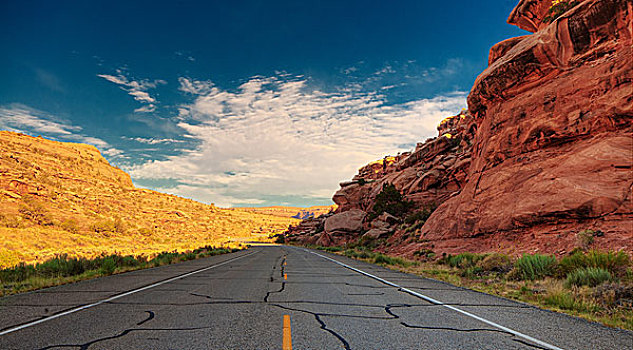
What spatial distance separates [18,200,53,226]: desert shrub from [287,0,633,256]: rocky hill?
3473 centimetres

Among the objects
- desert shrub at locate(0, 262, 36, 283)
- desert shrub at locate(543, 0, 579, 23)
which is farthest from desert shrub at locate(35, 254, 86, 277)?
desert shrub at locate(543, 0, 579, 23)

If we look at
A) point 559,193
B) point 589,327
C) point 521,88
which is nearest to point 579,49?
point 521,88

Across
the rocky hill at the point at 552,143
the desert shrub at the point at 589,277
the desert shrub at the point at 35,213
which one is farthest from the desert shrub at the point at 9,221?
the desert shrub at the point at 589,277

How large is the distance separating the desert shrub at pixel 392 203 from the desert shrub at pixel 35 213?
1444 inches

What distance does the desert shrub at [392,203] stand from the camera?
126ft

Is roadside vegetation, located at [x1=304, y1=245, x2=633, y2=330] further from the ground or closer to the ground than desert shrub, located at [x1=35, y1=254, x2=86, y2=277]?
closer to the ground

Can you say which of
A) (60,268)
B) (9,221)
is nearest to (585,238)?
(60,268)

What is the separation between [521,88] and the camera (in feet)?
66.4

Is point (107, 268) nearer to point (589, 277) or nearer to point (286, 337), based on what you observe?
point (286, 337)

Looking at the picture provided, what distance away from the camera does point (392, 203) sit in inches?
1593

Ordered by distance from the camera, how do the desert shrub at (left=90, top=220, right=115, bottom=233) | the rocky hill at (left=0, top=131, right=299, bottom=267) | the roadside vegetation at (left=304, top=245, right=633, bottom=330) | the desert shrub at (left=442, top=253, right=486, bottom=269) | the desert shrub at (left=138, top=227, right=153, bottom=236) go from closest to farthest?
1. the roadside vegetation at (left=304, top=245, right=633, bottom=330)
2. the desert shrub at (left=442, top=253, right=486, bottom=269)
3. the rocky hill at (left=0, top=131, right=299, bottom=267)
4. the desert shrub at (left=90, top=220, right=115, bottom=233)
5. the desert shrub at (left=138, top=227, right=153, bottom=236)

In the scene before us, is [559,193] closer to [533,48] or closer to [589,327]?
[533,48]

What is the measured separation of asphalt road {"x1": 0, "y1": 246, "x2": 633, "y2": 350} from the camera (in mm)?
4480

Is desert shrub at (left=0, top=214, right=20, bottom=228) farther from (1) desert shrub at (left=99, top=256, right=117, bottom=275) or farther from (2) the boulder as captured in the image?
(2) the boulder
